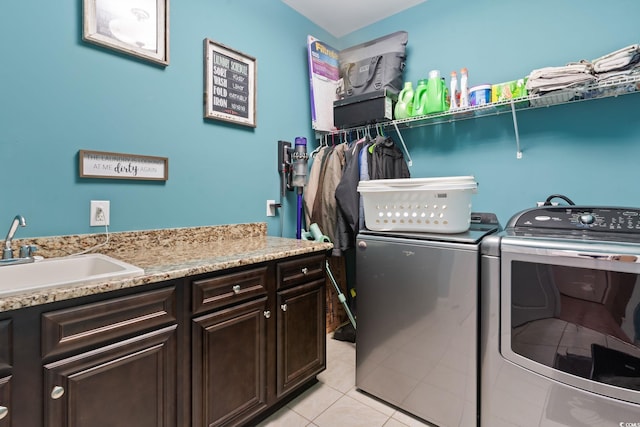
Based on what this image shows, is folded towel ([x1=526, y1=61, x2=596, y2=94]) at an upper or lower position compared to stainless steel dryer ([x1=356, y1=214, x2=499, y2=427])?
upper

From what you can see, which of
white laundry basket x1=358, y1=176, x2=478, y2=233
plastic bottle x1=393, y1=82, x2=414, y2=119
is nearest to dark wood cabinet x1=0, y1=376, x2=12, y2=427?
white laundry basket x1=358, y1=176, x2=478, y2=233

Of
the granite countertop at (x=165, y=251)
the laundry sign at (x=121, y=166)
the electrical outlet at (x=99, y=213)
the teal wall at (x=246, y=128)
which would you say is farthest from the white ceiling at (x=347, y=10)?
the electrical outlet at (x=99, y=213)

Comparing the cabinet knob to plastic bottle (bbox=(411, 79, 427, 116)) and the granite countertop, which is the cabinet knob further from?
plastic bottle (bbox=(411, 79, 427, 116))

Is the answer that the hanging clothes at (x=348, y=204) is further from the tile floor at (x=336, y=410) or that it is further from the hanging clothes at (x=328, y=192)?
the tile floor at (x=336, y=410)

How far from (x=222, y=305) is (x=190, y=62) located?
1415mm

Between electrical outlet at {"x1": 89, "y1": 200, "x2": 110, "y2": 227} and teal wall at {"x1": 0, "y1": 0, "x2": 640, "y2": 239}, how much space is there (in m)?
0.02

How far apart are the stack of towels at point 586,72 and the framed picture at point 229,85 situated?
67.3 inches

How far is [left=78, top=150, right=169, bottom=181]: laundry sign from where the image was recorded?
4.66 ft

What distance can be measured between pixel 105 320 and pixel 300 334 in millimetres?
974

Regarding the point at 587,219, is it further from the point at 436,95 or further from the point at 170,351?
the point at 170,351

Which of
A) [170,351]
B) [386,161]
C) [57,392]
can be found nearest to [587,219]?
[386,161]

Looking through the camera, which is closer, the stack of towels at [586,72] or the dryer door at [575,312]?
the dryer door at [575,312]

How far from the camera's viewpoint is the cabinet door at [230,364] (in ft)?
4.09

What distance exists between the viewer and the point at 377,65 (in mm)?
2430
